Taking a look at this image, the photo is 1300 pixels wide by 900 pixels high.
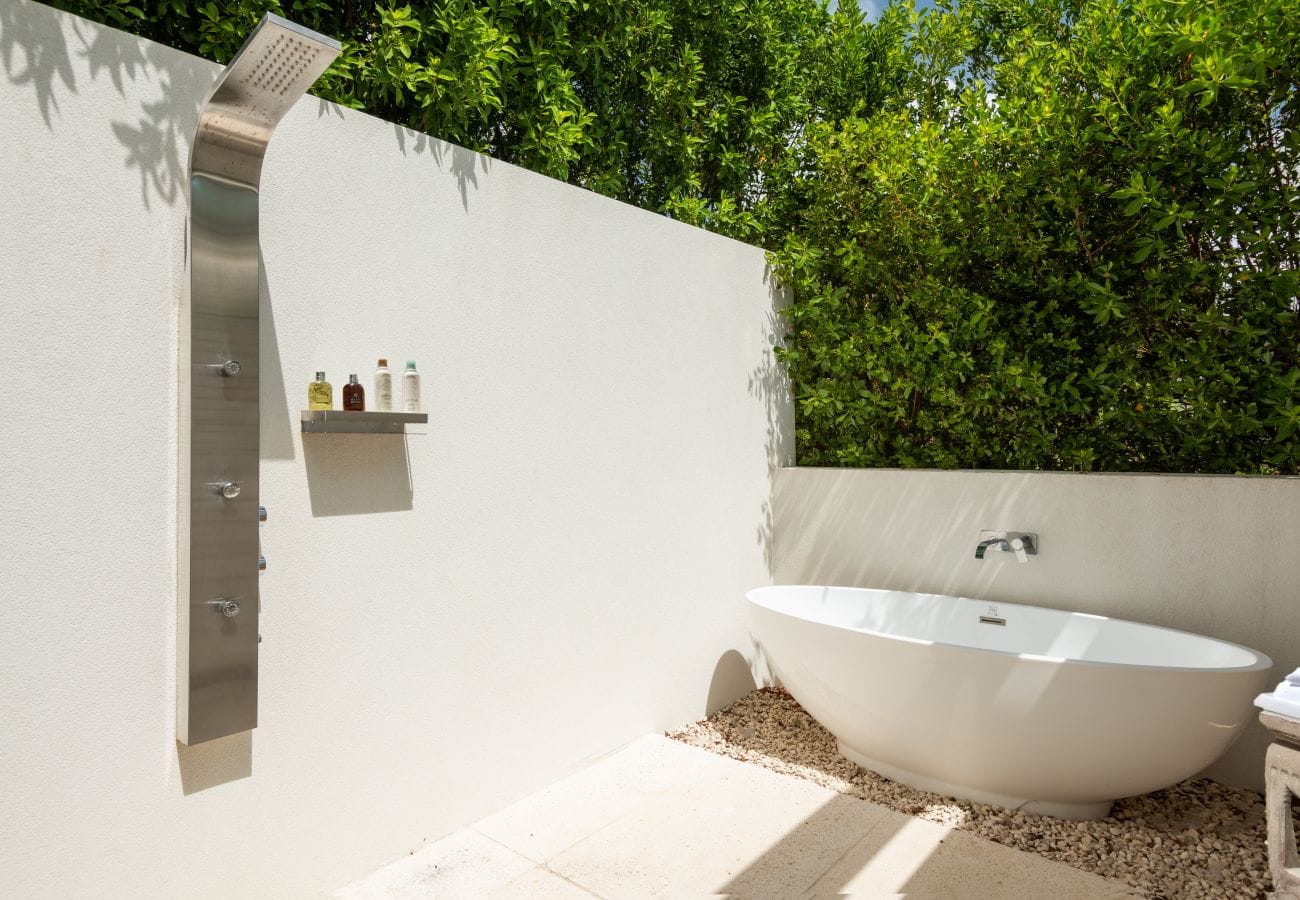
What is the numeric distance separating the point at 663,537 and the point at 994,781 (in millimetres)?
1549

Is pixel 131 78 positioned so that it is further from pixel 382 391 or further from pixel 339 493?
pixel 339 493

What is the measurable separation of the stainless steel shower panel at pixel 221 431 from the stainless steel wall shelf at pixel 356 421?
178mm

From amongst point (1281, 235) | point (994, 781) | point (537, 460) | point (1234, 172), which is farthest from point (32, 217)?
point (1281, 235)

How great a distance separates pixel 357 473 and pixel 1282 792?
249 cm

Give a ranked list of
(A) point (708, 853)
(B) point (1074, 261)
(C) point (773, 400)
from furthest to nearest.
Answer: (C) point (773, 400), (B) point (1074, 261), (A) point (708, 853)

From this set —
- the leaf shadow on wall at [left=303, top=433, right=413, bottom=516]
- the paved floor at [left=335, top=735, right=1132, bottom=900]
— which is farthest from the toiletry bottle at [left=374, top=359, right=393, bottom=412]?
the paved floor at [left=335, top=735, right=1132, bottom=900]

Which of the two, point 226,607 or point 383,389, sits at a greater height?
point 383,389

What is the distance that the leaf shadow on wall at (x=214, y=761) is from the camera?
203cm

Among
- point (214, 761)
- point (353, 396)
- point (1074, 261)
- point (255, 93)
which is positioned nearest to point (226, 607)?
point (214, 761)

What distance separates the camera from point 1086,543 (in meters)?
3.23

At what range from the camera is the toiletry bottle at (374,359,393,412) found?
7.78 ft

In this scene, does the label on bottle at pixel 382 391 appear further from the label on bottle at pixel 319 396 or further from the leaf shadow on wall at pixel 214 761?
the leaf shadow on wall at pixel 214 761

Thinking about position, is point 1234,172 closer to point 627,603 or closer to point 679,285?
point 679,285

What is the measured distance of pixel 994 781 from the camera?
9.16 ft
